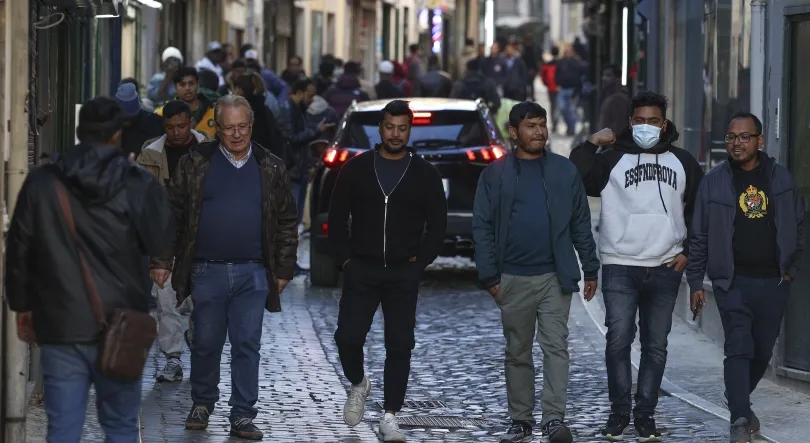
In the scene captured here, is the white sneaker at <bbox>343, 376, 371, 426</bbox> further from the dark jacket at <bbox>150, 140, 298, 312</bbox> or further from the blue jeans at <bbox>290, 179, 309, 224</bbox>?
the blue jeans at <bbox>290, 179, 309, 224</bbox>

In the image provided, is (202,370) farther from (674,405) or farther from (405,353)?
(674,405)

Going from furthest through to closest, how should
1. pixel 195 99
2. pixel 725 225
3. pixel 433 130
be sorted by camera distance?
pixel 433 130 < pixel 195 99 < pixel 725 225

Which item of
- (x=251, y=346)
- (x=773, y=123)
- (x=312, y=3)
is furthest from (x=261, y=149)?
(x=312, y=3)

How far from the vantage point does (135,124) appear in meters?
12.6

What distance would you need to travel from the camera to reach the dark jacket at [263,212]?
372 inches

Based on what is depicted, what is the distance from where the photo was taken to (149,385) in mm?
11219

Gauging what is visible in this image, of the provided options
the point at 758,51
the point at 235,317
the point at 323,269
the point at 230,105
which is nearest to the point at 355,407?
the point at 235,317

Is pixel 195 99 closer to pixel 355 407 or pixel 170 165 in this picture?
pixel 170 165

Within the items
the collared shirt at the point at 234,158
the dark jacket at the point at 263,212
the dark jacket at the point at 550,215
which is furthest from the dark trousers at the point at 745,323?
→ the collared shirt at the point at 234,158

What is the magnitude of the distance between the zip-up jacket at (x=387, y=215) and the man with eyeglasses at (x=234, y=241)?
27 cm

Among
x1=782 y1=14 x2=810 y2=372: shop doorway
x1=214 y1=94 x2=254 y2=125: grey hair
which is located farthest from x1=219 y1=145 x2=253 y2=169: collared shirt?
x1=782 y1=14 x2=810 y2=372: shop doorway

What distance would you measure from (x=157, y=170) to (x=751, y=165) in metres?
3.64

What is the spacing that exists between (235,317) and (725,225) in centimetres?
251

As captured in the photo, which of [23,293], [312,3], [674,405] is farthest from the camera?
[312,3]
